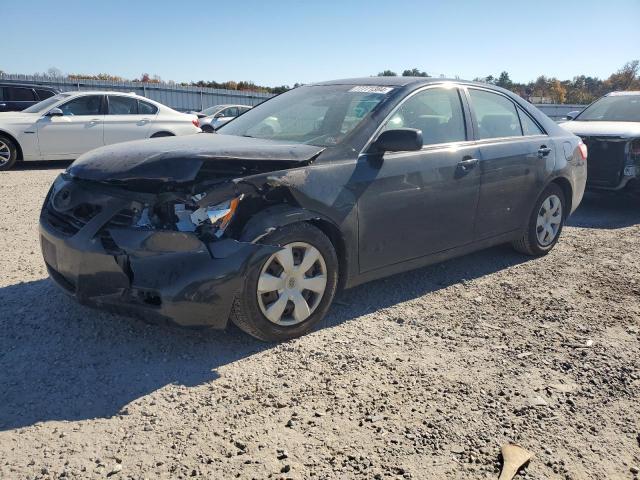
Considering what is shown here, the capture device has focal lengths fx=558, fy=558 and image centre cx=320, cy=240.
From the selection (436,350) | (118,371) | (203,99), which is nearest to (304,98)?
(436,350)

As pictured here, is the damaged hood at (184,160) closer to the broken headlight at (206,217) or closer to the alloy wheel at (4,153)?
Result: the broken headlight at (206,217)

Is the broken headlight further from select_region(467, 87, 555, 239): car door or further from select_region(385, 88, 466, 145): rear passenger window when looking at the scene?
select_region(467, 87, 555, 239): car door

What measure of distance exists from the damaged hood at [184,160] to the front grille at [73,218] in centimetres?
19

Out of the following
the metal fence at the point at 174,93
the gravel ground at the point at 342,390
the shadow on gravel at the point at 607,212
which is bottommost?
the gravel ground at the point at 342,390

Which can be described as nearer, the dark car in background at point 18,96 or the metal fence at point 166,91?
the dark car in background at point 18,96

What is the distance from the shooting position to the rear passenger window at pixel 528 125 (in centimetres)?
529

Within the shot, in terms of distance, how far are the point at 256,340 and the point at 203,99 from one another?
25711 millimetres

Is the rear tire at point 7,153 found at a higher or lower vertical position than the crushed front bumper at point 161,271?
higher

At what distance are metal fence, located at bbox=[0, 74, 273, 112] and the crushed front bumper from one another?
2189cm

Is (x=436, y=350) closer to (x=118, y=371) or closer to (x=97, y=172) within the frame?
(x=118, y=371)

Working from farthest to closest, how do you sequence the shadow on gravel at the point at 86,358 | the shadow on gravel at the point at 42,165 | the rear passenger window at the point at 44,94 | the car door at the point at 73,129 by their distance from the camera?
1. the rear passenger window at the point at 44,94
2. the shadow on gravel at the point at 42,165
3. the car door at the point at 73,129
4. the shadow on gravel at the point at 86,358

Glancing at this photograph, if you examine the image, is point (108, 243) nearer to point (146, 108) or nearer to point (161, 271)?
point (161, 271)

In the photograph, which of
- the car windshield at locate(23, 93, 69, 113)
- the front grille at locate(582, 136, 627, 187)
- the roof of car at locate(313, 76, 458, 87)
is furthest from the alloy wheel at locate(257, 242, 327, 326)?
the car windshield at locate(23, 93, 69, 113)

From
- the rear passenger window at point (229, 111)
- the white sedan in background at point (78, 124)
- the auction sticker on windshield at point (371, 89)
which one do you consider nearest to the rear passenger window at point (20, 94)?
the white sedan in background at point (78, 124)
